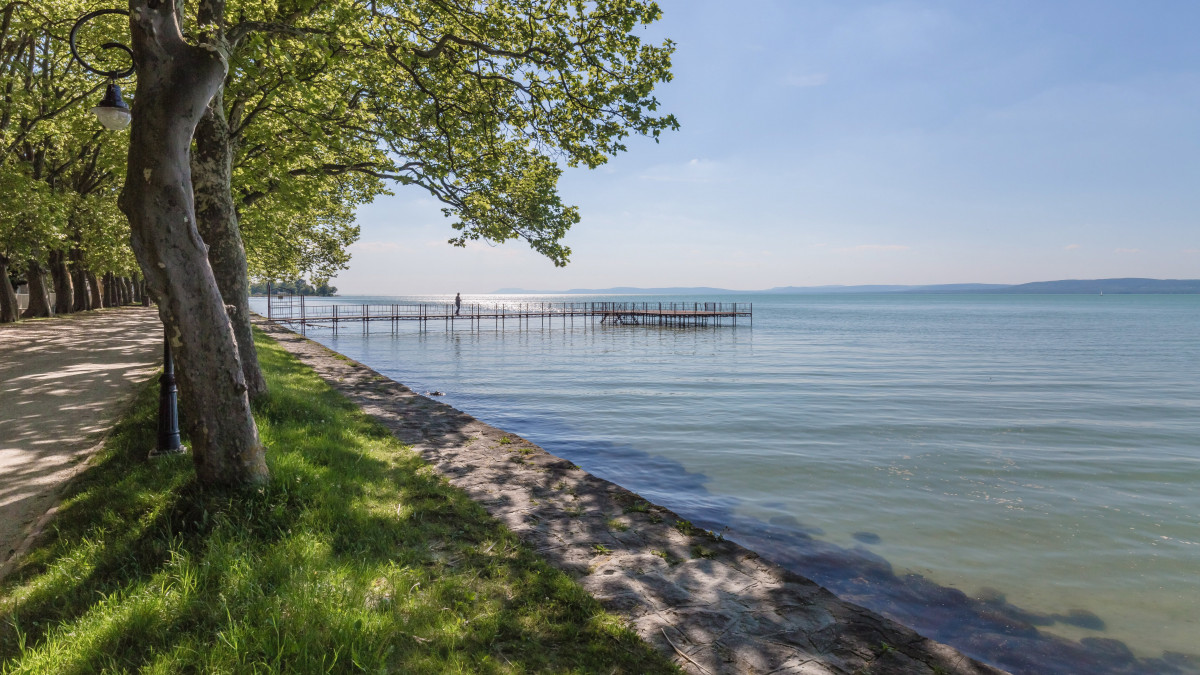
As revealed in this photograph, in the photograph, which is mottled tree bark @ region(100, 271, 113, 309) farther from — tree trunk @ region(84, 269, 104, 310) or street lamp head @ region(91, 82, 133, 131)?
street lamp head @ region(91, 82, 133, 131)

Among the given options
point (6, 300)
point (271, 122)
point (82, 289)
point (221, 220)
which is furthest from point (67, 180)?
point (221, 220)

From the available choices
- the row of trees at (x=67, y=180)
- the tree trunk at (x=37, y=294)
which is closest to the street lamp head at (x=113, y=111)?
the row of trees at (x=67, y=180)

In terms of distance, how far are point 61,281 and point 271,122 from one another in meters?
24.7

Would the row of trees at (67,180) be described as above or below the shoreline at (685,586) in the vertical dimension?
above

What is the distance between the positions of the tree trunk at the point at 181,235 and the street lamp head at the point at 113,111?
1.44 m

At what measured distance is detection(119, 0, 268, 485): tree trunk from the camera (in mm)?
4602

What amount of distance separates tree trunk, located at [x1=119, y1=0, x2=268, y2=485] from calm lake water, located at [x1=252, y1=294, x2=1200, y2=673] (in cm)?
571

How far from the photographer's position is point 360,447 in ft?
27.0

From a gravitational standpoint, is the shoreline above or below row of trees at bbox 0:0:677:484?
below

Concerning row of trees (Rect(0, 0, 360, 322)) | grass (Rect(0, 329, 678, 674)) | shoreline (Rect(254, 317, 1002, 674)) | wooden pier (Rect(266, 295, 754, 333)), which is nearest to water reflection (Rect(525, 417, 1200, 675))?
shoreline (Rect(254, 317, 1002, 674))

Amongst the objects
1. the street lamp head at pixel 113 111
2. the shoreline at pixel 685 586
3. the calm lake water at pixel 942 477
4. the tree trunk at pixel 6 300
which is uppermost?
the street lamp head at pixel 113 111

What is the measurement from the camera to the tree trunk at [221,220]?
26.4ft

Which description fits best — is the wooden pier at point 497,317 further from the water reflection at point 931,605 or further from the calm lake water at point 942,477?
the water reflection at point 931,605

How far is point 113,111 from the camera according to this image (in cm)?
577
